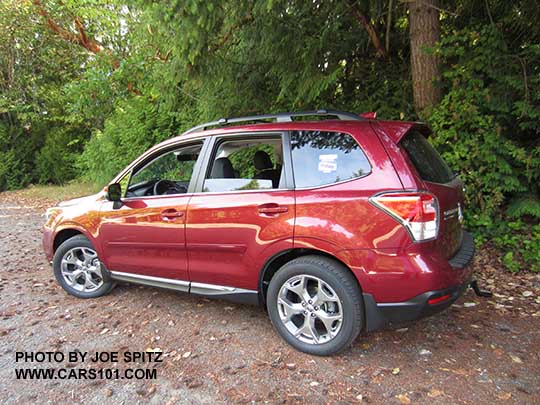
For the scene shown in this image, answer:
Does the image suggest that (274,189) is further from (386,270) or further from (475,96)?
(475,96)

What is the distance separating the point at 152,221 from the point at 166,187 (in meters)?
0.73

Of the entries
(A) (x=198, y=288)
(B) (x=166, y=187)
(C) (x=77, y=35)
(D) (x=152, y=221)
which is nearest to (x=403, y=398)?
(A) (x=198, y=288)

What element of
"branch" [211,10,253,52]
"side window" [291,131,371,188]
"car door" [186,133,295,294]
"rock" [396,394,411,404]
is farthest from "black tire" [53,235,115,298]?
"branch" [211,10,253,52]

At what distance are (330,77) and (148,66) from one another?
5617mm

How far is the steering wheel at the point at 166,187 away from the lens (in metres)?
3.95

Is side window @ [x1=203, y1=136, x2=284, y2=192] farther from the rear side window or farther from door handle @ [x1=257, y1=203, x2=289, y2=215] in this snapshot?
the rear side window

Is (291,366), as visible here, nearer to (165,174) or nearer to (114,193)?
(114,193)

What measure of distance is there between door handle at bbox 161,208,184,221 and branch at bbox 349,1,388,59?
4123 mm

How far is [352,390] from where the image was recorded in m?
2.43

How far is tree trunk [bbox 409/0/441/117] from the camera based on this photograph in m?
4.81

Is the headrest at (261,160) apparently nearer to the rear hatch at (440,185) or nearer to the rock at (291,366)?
the rear hatch at (440,185)

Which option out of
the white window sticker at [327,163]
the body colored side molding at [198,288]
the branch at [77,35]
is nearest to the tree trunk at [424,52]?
the white window sticker at [327,163]

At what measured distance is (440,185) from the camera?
269 centimetres

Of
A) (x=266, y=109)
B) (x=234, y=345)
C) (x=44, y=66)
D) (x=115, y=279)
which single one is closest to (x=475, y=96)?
(x=266, y=109)
